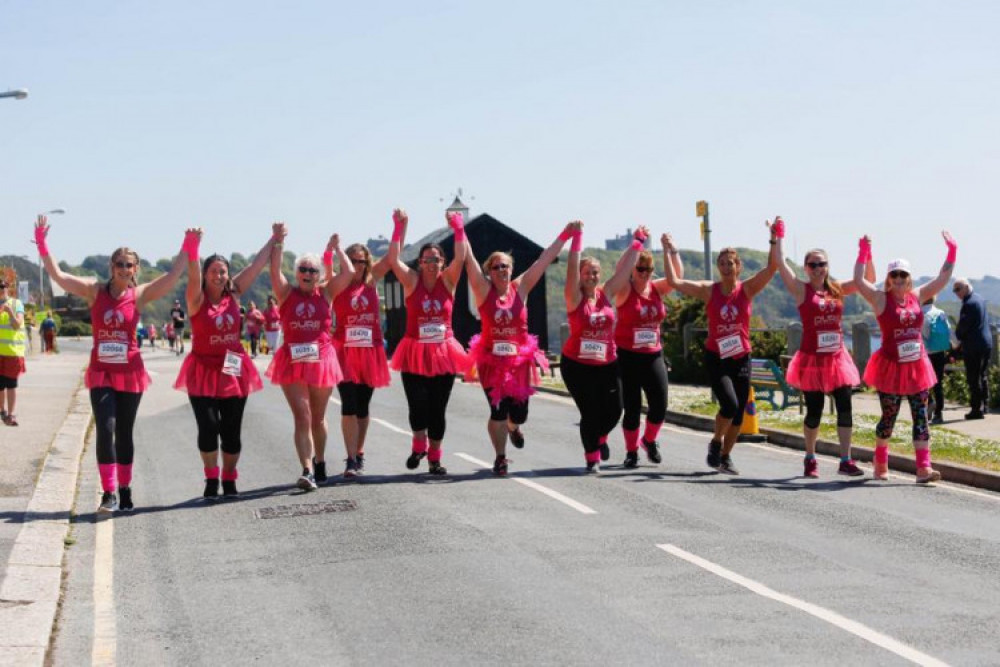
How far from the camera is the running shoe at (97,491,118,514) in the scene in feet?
33.7

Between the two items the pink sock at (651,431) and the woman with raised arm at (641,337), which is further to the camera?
the pink sock at (651,431)

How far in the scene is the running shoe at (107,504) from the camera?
10.3 meters

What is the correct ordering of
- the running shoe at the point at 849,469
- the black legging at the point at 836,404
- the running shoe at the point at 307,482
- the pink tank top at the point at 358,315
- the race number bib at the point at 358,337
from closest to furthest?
the running shoe at the point at 307,482, the pink tank top at the point at 358,315, the race number bib at the point at 358,337, the black legging at the point at 836,404, the running shoe at the point at 849,469

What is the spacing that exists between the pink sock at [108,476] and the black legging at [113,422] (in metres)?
0.04

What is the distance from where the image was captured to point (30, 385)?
27.6 m

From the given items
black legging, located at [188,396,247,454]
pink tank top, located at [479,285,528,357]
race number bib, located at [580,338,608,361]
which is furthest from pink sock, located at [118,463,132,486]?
race number bib, located at [580,338,608,361]

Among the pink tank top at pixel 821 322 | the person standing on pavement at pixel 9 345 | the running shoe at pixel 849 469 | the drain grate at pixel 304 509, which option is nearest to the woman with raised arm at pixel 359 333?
the drain grate at pixel 304 509

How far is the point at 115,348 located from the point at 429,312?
9.43ft

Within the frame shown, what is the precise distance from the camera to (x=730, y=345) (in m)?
12.2


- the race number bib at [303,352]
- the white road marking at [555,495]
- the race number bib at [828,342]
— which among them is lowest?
the white road marking at [555,495]

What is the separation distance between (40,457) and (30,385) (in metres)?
15.0

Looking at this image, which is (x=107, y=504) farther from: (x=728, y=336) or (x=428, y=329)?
(x=728, y=336)

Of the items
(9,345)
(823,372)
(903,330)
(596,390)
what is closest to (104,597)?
(596,390)

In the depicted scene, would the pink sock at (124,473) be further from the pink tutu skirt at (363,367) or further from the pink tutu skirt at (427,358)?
the pink tutu skirt at (427,358)
